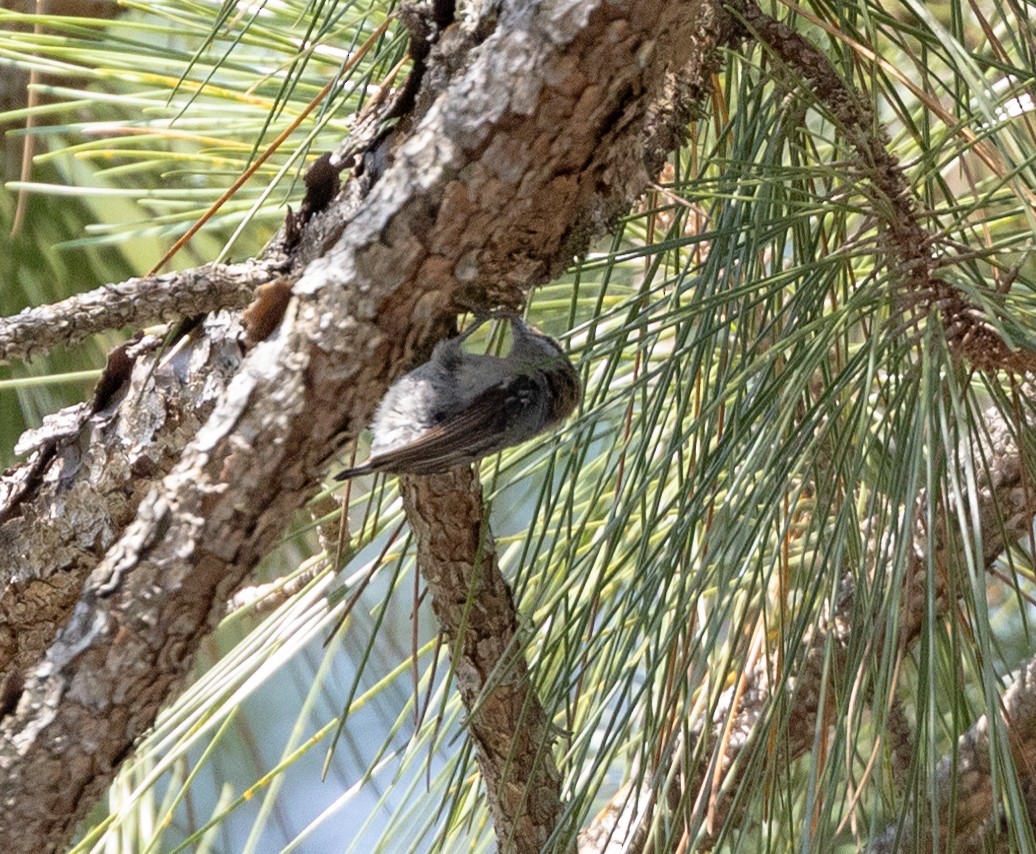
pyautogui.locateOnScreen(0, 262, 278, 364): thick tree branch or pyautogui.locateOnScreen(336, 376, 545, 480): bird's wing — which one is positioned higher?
pyautogui.locateOnScreen(0, 262, 278, 364): thick tree branch

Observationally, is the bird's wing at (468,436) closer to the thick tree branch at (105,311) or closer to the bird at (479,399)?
the bird at (479,399)

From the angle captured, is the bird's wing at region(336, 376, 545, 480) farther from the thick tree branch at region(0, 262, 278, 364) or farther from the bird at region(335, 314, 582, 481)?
the thick tree branch at region(0, 262, 278, 364)

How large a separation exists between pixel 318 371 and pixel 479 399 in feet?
1.16

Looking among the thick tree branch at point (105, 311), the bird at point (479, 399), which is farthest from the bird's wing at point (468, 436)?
the thick tree branch at point (105, 311)

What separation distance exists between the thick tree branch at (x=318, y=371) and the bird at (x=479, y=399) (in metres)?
0.22

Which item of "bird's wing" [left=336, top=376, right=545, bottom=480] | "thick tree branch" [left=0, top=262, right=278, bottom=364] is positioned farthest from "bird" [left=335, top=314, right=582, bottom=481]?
"thick tree branch" [left=0, top=262, right=278, bottom=364]

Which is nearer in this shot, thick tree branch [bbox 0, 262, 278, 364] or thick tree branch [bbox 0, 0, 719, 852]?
thick tree branch [bbox 0, 0, 719, 852]

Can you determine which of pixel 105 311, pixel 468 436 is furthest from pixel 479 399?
pixel 105 311

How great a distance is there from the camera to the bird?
0.87 metres

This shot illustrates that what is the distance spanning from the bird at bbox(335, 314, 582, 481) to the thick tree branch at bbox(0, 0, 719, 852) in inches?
8.5

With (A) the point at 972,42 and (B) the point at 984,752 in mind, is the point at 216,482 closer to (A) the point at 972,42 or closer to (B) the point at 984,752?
(B) the point at 984,752

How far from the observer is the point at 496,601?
2.89 feet

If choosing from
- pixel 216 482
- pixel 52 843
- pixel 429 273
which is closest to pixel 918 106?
pixel 429 273

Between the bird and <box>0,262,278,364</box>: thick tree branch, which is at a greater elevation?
<box>0,262,278,364</box>: thick tree branch
